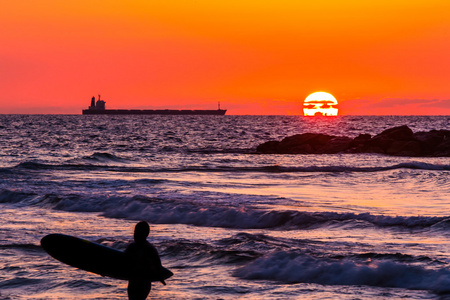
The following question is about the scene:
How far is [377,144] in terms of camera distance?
49031 mm

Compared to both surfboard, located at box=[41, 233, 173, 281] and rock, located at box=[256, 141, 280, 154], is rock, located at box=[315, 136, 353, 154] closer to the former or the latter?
rock, located at box=[256, 141, 280, 154]

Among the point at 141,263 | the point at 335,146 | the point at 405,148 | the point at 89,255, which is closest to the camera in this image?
the point at 141,263

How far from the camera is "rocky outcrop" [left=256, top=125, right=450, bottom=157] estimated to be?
154 ft

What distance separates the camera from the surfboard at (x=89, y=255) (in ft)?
25.8

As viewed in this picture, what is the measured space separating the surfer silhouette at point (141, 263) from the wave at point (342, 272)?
2836mm

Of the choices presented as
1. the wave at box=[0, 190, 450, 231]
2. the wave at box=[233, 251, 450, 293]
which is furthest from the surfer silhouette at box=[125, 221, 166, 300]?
the wave at box=[0, 190, 450, 231]

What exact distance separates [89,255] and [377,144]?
1725 inches

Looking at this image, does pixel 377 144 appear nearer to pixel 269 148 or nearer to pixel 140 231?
pixel 269 148

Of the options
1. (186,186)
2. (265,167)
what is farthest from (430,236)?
(265,167)

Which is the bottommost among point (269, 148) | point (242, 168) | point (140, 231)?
point (242, 168)

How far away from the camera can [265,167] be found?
114 ft

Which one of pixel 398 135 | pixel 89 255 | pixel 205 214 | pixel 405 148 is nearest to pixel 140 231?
pixel 89 255

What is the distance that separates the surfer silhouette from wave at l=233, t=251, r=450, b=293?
284cm

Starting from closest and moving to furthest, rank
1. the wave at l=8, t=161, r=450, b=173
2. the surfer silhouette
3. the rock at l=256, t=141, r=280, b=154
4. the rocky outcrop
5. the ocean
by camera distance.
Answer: the surfer silhouette, the ocean, the wave at l=8, t=161, r=450, b=173, the rocky outcrop, the rock at l=256, t=141, r=280, b=154
